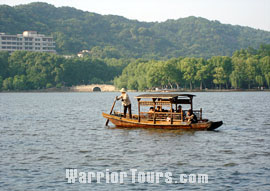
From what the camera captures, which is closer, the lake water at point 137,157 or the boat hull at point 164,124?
the lake water at point 137,157

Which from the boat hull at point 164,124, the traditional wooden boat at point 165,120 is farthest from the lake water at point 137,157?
the traditional wooden boat at point 165,120

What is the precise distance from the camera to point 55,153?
108ft

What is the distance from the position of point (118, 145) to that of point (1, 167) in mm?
10342

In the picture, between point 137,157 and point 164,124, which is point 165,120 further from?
point 137,157

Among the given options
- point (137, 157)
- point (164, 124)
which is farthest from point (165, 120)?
point (137, 157)

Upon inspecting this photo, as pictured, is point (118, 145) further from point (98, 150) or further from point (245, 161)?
point (245, 161)

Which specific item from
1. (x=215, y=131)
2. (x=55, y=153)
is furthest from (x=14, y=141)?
(x=215, y=131)

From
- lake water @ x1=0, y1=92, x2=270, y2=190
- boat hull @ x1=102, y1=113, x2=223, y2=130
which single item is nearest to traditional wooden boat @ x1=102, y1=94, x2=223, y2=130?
boat hull @ x1=102, y1=113, x2=223, y2=130

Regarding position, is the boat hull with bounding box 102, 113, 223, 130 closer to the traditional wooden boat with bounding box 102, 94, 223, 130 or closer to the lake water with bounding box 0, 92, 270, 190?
the traditional wooden boat with bounding box 102, 94, 223, 130

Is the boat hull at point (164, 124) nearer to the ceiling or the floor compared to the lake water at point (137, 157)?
nearer to the ceiling

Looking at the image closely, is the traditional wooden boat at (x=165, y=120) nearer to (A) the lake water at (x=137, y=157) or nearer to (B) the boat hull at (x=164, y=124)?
(B) the boat hull at (x=164, y=124)

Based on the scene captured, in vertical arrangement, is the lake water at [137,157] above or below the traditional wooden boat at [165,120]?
below

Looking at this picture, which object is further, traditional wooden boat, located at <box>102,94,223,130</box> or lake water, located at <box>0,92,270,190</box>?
traditional wooden boat, located at <box>102,94,223,130</box>

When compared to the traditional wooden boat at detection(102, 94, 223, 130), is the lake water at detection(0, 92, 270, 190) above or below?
below
